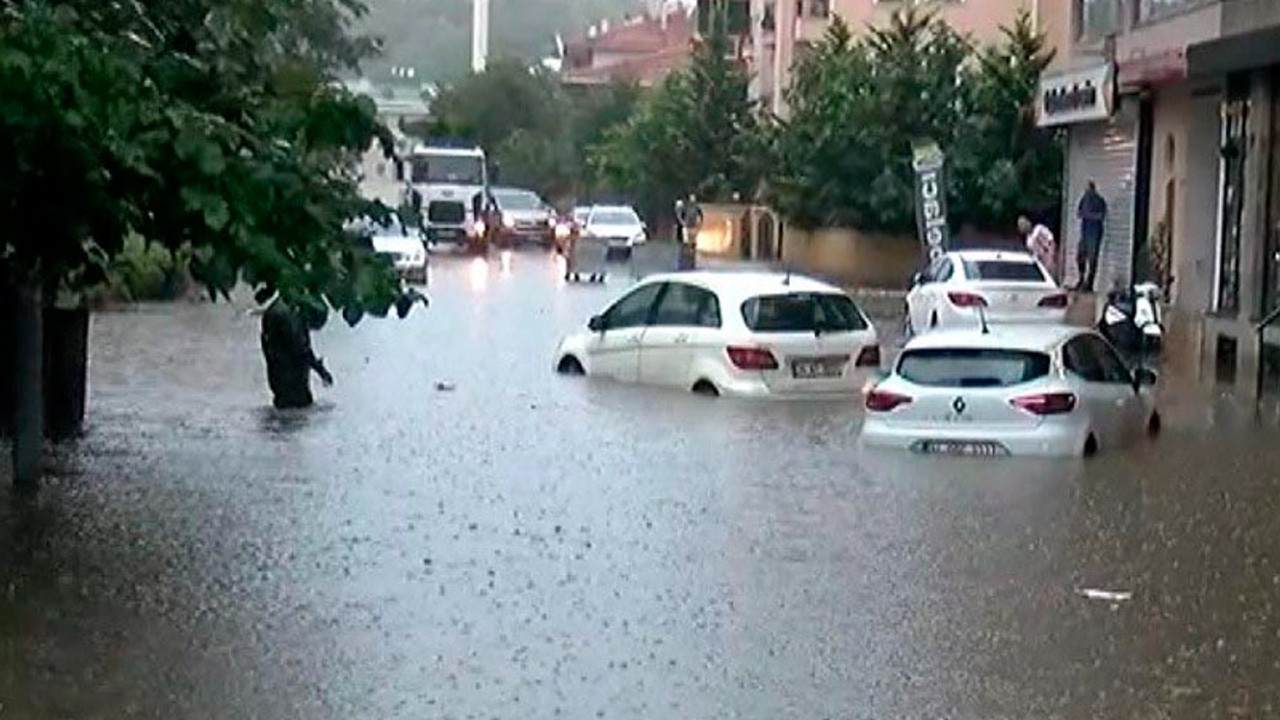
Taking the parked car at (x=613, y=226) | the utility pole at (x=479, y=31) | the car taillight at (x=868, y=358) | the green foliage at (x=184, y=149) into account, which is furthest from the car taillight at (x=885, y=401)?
the utility pole at (x=479, y=31)

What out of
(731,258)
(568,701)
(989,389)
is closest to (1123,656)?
(568,701)

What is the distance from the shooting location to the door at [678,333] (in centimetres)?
2788

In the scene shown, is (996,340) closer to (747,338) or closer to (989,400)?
(989,400)

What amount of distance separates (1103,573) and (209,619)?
212 inches

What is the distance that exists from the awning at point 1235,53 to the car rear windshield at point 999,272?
143 inches

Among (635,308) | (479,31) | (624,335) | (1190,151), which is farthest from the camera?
(479,31)

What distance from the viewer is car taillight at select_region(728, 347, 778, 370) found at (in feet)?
89.4

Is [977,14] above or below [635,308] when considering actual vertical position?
above

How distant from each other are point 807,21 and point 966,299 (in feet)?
160

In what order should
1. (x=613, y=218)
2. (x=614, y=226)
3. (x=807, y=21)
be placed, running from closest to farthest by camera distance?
1. (x=614, y=226)
2. (x=613, y=218)
3. (x=807, y=21)

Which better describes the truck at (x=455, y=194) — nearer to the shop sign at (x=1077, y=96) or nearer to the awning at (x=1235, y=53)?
the shop sign at (x=1077, y=96)

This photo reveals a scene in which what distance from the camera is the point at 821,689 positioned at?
11766 millimetres

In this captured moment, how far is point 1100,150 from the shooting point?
51.4m

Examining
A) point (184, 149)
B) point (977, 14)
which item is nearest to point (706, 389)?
point (184, 149)
